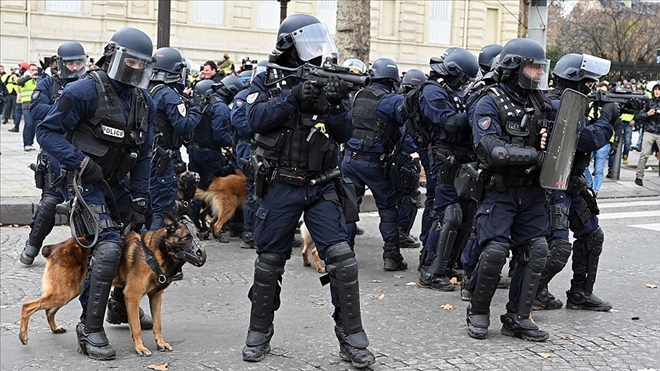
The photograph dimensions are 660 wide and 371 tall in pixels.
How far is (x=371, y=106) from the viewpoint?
28.1ft

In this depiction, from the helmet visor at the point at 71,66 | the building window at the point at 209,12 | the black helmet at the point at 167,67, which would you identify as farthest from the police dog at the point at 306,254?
the building window at the point at 209,12

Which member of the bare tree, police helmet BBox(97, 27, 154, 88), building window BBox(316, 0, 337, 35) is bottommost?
police helmet BBox(97, 27, 154, 88)

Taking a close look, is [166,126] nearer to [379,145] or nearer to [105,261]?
[379,145]

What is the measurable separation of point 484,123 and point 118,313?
296cm

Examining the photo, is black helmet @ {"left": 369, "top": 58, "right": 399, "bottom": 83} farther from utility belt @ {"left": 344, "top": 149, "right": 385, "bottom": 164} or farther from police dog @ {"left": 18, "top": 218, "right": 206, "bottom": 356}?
police dog @ {"left": 18, "top": 218, "right": 206, "bottom": 356}

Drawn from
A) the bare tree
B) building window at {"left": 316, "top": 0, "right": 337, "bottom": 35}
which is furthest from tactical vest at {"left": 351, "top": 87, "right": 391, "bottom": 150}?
building window at {"left": 316, "top": 0, "right": 337, "bottom": 35}

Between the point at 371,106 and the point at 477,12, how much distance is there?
3371cm

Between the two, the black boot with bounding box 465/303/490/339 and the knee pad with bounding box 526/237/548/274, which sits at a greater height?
the knee pad with bounding box 526/237/548/274

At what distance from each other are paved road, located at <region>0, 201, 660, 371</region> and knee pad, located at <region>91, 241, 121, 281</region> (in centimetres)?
56

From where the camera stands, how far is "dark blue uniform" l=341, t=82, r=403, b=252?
8.55 metres

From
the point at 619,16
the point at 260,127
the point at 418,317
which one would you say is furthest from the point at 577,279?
the point at 619,16

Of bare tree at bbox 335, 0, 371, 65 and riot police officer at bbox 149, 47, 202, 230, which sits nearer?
riot police officer at bbox 149, 47, 202, 230

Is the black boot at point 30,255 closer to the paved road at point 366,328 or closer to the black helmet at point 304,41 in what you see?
the paved road at point 366,328

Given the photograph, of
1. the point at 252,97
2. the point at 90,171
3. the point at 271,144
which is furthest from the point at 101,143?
the point at 271,144
